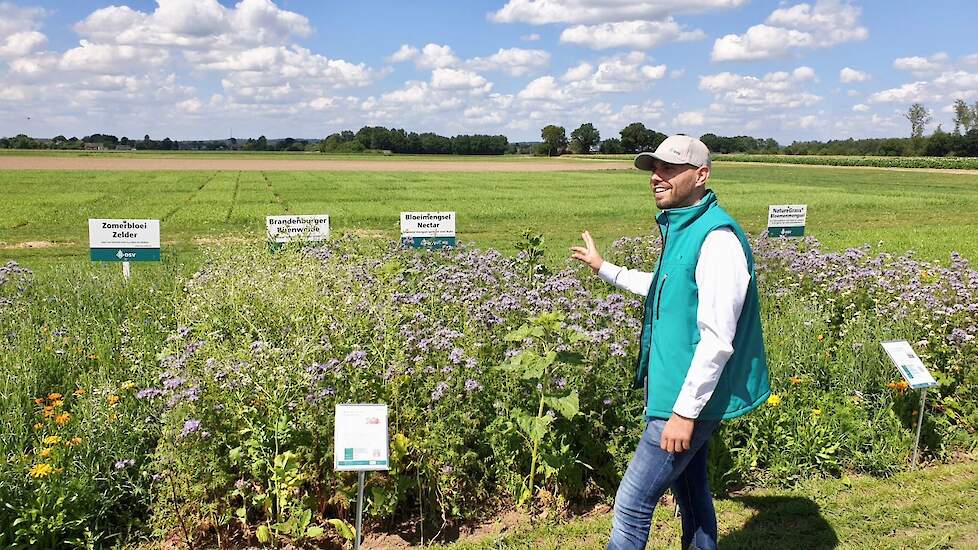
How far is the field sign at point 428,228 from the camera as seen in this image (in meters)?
9.42

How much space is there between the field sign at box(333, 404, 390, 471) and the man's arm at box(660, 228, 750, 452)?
1.27 metres

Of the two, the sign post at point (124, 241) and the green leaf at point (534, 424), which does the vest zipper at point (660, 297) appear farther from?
the sign post at point (124, 241)

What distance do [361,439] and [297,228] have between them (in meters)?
6.51

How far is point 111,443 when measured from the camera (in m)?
4.09

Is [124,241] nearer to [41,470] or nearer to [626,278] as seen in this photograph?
[41,470]

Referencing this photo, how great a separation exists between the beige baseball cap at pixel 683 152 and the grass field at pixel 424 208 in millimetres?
8741

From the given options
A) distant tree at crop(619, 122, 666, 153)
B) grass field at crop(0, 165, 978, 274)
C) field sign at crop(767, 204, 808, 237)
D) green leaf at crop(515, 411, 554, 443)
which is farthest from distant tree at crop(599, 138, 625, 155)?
green leaf at crop(515, 411, 554, 443)

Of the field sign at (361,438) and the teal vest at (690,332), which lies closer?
the teal vest at (690,332)

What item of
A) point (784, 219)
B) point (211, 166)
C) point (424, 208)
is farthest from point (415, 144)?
point (784, 219)

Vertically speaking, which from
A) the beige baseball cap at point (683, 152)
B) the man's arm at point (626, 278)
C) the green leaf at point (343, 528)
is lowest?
the green leaf at point (343, 528)

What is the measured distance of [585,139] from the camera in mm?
123938

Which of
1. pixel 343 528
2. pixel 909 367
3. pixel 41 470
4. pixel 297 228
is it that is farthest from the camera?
pixel 297 228

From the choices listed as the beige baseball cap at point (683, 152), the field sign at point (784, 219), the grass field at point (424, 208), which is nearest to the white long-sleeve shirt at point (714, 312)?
the beige baseball cap at point (683, 152)

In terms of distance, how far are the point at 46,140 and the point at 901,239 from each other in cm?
12901
